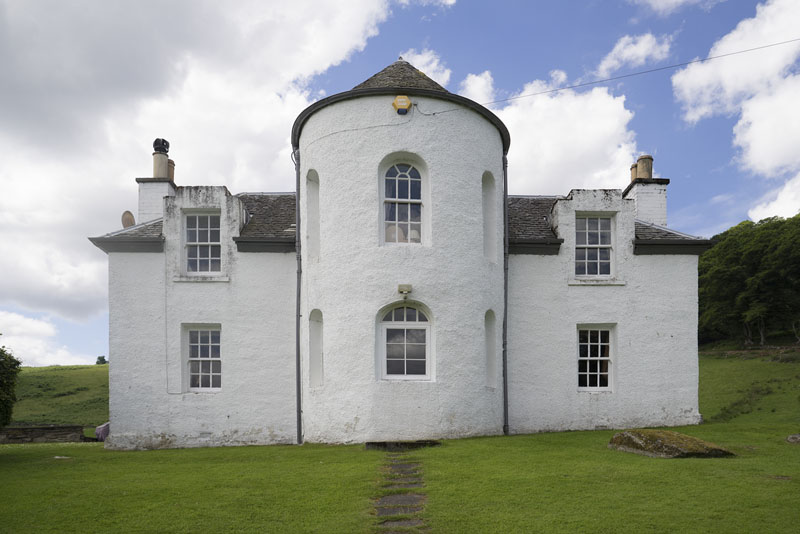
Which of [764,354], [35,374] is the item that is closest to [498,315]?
[764,354]

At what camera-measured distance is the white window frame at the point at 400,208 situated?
14547 mm

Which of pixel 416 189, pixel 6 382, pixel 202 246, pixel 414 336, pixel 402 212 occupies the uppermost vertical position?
pixel 416 189

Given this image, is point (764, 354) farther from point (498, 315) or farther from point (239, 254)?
point (239, 254)

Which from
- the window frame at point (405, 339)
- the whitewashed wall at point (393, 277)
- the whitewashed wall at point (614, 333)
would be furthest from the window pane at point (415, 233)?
the whitewashed wall at point (614, 333)

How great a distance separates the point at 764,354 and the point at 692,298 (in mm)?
26383

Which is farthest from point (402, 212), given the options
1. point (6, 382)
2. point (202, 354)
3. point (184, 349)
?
point (6, 382)

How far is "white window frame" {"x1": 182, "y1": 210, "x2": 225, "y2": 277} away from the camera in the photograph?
16.4 m

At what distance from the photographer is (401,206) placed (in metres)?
14.6

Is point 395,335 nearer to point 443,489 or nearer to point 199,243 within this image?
point 443,489

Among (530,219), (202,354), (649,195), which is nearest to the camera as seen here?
(202,354)

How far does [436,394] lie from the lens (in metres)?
13.9

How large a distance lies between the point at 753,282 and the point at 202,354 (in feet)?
150

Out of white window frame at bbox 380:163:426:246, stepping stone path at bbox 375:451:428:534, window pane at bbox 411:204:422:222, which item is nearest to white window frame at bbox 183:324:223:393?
white window frame at bbox 380:163:426:246

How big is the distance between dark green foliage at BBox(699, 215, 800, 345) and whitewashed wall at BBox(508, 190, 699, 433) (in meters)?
33.4
